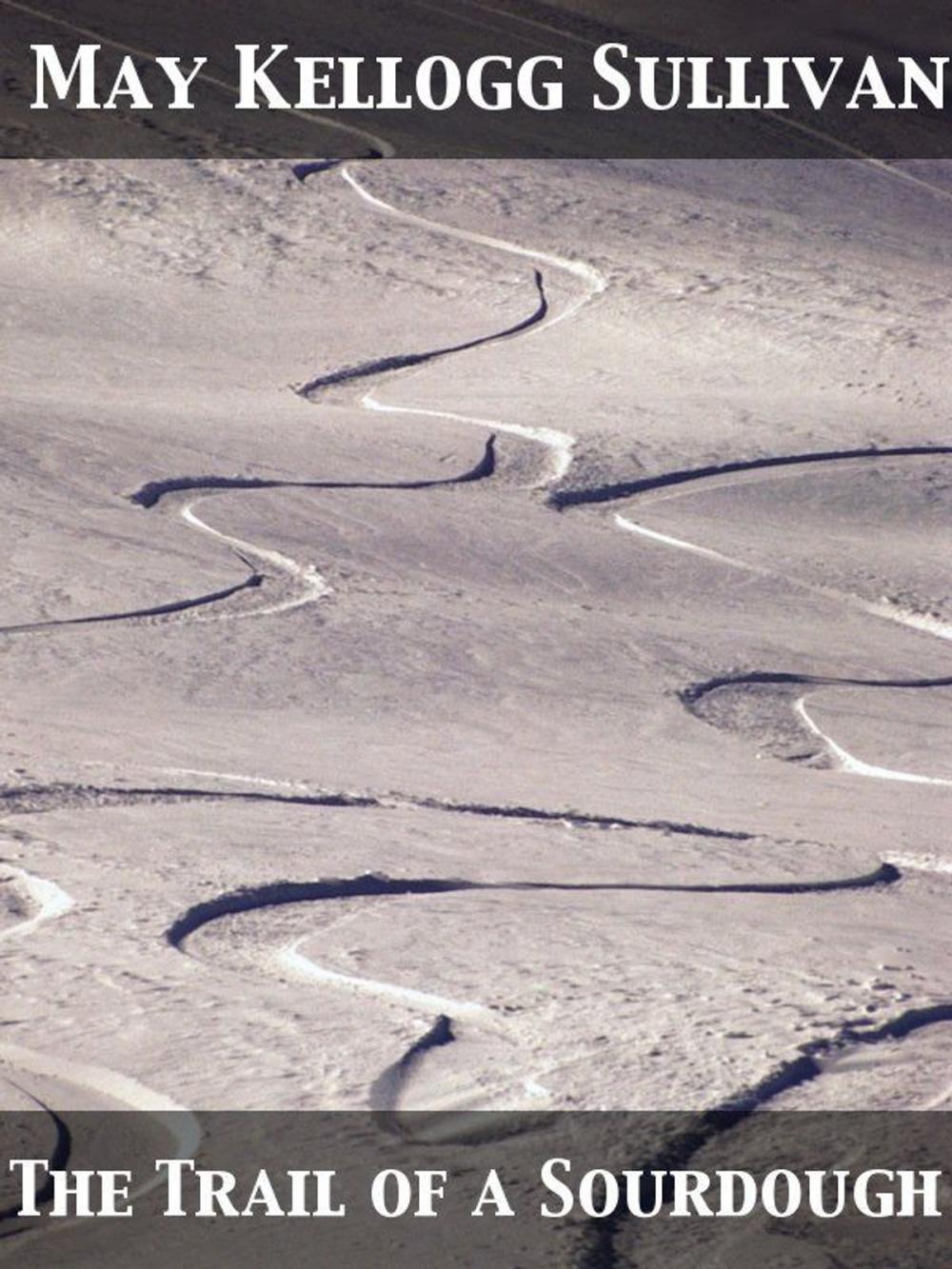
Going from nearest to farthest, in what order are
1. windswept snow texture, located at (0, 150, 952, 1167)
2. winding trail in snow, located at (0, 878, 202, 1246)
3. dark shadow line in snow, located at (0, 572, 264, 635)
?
winding trail in snow, located at (0, 878, 202, 1246), windswept snow texture, located at (0, 150, 952, 1167), dark shadow line in snow, located at (0, 572, 264, 635)

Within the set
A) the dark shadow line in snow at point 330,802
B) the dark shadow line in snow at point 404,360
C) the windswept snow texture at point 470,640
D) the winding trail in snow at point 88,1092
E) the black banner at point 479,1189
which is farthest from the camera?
the dark shadow line in snow at point 404,360

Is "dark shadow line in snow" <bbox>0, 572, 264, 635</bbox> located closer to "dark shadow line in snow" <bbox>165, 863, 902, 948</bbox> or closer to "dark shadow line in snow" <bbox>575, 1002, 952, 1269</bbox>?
"dark shadow line in snow" <bbox>165, 863, 902, 948</bbox>

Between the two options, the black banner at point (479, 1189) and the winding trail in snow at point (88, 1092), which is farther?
the winding trail in snow at point (88, 1092)

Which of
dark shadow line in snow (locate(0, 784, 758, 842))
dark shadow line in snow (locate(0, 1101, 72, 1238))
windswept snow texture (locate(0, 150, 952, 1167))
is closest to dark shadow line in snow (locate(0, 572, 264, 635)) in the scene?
windswept snow texture (locate(0, 150, 952, 1167))

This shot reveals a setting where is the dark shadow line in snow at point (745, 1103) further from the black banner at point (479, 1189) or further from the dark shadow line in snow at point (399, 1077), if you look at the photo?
the dark shadow line in snow at point (399, 1077)

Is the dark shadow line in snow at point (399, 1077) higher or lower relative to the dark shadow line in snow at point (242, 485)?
lower

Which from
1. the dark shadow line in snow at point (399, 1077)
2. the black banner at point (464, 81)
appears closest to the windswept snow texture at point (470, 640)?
the dark shadow line in snow at point (399, 1077)
